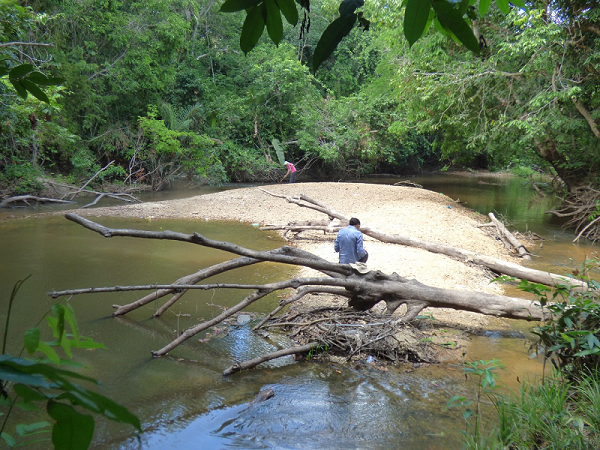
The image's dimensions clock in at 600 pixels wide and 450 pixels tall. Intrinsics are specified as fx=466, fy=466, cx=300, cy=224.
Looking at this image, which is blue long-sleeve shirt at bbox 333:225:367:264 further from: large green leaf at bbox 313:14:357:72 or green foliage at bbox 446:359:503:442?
large green leaf at bbox 313:14:357:72

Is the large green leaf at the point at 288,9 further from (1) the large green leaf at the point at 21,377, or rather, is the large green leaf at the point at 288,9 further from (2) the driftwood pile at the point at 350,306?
(2) the driftwood pile at the point at 350,306

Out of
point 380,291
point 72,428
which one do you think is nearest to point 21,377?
point 72,428

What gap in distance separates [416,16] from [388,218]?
11.5 metres

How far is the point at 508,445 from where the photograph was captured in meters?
3.00

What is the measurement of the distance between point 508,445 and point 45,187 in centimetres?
1713

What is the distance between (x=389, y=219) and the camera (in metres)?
12.3

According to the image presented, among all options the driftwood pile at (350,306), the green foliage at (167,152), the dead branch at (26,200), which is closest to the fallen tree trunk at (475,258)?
the driftwood pile at (350,306)

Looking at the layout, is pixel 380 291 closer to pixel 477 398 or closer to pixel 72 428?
pixel 477 398

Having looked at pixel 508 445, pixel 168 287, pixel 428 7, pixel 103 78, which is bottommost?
pixel 508 445

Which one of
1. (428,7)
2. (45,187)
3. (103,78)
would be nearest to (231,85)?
(103,78)

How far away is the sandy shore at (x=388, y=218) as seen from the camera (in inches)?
317

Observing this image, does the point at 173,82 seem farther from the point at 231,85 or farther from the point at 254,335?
the point at 254,335

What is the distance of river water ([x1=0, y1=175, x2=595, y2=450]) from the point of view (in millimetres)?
3961

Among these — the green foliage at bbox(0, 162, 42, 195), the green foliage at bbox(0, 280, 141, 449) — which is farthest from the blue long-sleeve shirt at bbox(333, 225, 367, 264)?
the green foliage at bbox(0, 162, 42, 195)
